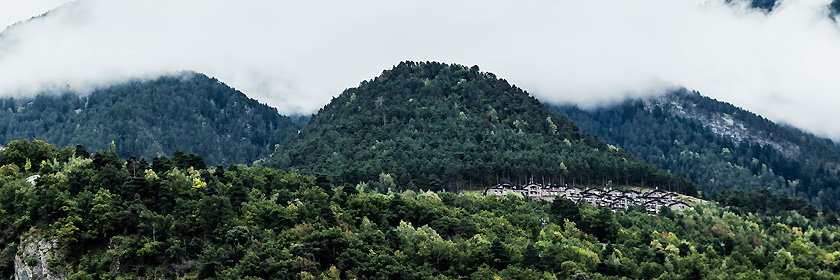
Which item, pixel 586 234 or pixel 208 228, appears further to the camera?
pixel 586 234

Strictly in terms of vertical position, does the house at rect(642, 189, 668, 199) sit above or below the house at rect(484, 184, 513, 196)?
below

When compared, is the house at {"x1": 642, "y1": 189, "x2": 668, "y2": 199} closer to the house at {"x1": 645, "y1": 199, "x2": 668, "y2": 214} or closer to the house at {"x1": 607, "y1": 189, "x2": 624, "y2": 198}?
the house at {"x1": 645, "y1": 199, "x2": 668, "y2": 214}

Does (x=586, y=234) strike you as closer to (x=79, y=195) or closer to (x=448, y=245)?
(x=448, y=245)

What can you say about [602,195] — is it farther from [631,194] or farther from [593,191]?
[631,194]

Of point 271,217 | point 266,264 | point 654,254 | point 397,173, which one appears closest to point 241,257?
point 266,264

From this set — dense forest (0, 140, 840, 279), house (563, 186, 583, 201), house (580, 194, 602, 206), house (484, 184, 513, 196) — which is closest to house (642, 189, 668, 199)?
house (580, 194, 602, 206)

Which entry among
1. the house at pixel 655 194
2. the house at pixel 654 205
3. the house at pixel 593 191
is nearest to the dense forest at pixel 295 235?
the house at pixel 654 205

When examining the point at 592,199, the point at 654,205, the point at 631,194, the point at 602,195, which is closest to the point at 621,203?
the point at 602,195
